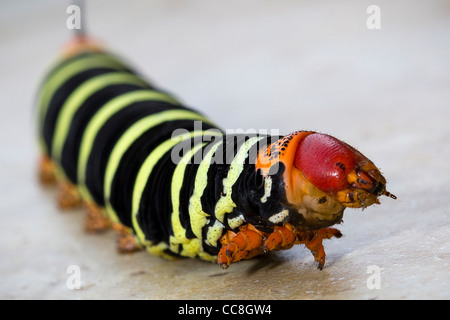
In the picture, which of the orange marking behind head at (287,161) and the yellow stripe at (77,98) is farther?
the yellow stripe at (77,98)

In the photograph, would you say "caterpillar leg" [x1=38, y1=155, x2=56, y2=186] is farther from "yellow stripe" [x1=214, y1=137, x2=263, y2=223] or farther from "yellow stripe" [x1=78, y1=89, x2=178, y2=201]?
"yellow stripe" [x1=214, y1=137, x2=263, y2=223]

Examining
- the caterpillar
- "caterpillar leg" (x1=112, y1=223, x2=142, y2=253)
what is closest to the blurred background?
"caterpillar leg" (x1=112, y1=223, x2=142, y2=253)

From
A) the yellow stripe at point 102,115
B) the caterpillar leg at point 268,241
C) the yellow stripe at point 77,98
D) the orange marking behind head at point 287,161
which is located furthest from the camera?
the yellow stripe at point 77,98

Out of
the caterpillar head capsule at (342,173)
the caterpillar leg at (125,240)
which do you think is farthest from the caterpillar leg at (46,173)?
the caterpillar head capsule at (342,173)

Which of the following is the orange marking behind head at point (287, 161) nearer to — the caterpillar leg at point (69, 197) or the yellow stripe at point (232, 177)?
the yellow stripe at point (232, 177)

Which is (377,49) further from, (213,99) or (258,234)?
(258,234)

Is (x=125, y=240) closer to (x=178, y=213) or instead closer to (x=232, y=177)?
(x=178, y=213)
